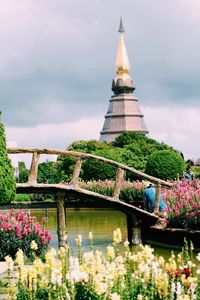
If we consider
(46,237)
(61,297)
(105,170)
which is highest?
(105,170)

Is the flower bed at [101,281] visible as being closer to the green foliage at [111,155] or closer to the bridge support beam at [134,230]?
the bridge support beam at [134,230]

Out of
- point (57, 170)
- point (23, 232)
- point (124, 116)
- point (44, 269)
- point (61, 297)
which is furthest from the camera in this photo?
point (124, 116)

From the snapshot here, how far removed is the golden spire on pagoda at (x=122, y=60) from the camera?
318 feet

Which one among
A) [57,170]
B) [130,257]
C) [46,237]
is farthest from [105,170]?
[130,257]

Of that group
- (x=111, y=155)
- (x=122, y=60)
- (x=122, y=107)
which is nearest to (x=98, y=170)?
(x=111, y=155)

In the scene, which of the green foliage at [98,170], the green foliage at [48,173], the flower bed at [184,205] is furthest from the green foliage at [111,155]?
the flower bed at [184,205]

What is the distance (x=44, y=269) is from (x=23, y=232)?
6.65m

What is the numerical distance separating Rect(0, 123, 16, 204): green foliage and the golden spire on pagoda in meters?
84.1

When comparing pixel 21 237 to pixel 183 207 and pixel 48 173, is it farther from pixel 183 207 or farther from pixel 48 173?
pixel 48 173

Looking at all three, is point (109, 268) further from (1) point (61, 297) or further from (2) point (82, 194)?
(2) point (82, 194)

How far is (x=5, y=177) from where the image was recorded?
12.4m

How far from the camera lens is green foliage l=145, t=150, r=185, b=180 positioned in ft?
164

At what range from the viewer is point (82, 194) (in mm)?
18828

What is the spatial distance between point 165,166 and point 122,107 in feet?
144
